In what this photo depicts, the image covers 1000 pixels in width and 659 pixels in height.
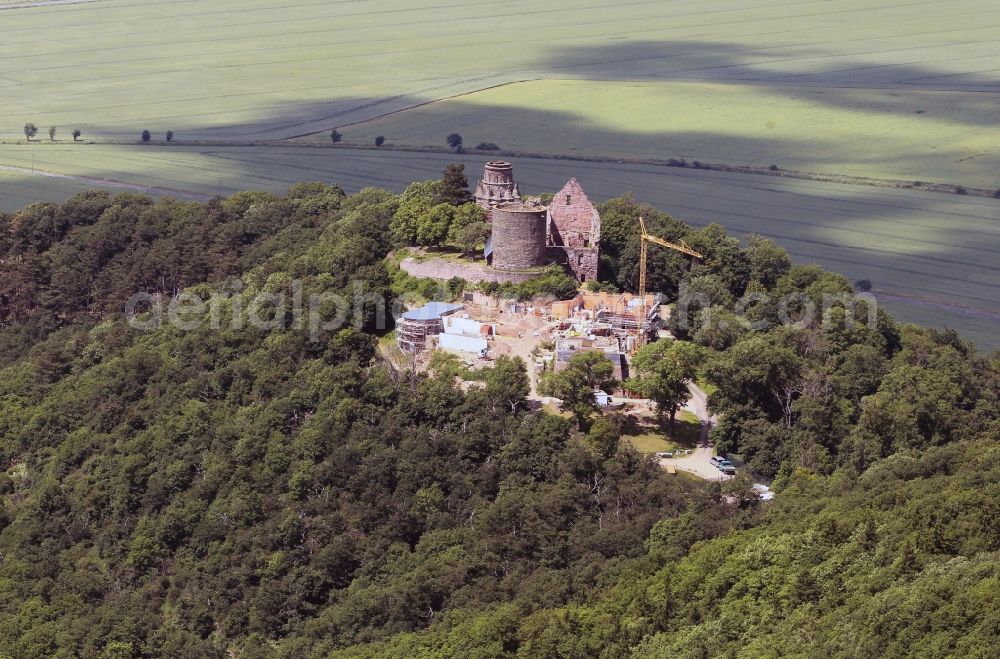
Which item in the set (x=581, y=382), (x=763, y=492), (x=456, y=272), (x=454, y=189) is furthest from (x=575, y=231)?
(x=763, y=492)

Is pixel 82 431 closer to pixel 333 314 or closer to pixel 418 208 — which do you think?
pixel 333 314

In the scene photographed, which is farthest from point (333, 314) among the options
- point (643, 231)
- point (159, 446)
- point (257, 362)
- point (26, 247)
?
point (26, 247)

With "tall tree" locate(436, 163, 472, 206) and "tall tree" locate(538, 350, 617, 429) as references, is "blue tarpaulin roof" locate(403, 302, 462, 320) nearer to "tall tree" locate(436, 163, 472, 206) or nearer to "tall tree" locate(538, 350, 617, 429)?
"tall tree" locate(538, 350, 617, 429)

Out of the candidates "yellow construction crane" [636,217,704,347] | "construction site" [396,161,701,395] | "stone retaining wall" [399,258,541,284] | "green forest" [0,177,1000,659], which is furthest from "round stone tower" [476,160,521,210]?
"yellow construction crane" [636,217,704,347]

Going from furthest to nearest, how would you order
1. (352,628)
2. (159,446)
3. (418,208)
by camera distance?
(418,208) → (159,446) → (352,628)

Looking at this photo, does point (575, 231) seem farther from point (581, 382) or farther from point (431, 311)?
point (581, 382)

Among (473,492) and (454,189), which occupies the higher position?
(454,189)
